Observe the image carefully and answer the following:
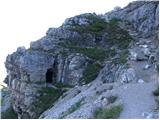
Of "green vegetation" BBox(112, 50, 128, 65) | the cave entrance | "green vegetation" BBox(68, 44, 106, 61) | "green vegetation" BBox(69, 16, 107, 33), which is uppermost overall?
"green vegetation" BBox(69, 16, 107, 33)

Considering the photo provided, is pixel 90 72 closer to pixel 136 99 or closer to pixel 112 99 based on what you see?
pixel 112 99

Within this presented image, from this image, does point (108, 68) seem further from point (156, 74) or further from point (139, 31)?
point (139, 31)

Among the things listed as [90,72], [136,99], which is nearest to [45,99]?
[90,72]

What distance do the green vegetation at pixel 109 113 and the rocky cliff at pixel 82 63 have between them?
4817mm

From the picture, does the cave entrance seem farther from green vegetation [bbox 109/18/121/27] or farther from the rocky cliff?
green vegetation [bbox 109/18/121/27]

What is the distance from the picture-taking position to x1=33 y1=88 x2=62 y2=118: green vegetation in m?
46.8

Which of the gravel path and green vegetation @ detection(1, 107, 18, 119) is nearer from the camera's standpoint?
the gravel path

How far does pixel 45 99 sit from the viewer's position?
156 feet

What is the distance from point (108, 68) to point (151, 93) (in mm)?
14303

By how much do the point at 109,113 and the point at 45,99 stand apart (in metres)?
19.6

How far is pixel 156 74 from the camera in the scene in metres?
38.9

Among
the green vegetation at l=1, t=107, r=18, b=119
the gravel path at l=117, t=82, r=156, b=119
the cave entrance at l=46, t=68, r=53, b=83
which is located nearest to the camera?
the gravel path at l=117, t=82, r=156, b=119

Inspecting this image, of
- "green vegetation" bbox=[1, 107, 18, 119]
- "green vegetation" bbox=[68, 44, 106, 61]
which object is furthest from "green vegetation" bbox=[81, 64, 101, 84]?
"green vegetation" bbox=[1, 107, 18, 119]

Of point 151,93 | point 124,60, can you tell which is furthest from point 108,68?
point 151,93
